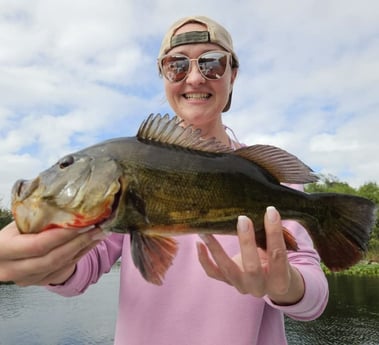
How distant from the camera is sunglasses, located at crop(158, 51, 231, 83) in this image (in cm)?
312

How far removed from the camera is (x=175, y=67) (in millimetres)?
3170

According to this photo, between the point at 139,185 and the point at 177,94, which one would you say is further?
the point at 177,94

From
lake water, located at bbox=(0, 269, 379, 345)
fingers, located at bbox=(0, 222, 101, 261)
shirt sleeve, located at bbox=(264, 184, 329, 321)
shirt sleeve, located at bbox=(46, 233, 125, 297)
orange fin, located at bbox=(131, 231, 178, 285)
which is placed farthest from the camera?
lake water, located at bbox=(0, 269, 379, 345)

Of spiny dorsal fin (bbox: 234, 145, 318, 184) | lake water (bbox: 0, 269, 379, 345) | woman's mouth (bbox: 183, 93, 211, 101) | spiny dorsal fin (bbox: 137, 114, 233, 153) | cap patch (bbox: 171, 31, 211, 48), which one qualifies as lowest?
lake water (bbox: 0, 269, 379, 345)

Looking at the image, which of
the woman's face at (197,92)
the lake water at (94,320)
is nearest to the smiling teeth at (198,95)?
the woman's face at (197,92)

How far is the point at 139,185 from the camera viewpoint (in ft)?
7.19

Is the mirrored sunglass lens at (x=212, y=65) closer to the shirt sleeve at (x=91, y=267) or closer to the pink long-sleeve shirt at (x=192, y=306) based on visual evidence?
the pink long-sleeve shirt at (x=192, y=306)

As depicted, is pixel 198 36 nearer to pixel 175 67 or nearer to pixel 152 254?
pixel 175 67

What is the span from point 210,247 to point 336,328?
2108 centimetres

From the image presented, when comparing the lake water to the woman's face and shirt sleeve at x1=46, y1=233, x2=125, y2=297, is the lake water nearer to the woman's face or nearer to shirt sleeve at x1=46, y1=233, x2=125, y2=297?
shirt sleeve at x1=46, y1=233, x2=125, y2=297

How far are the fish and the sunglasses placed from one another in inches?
34.4

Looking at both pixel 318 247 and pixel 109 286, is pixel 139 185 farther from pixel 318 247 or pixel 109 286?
pixel 109 286

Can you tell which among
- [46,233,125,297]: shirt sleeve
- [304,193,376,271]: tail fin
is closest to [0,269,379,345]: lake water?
[46,233,125,297]: shirt sleeve

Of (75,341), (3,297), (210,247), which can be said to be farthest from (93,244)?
(3,297)
